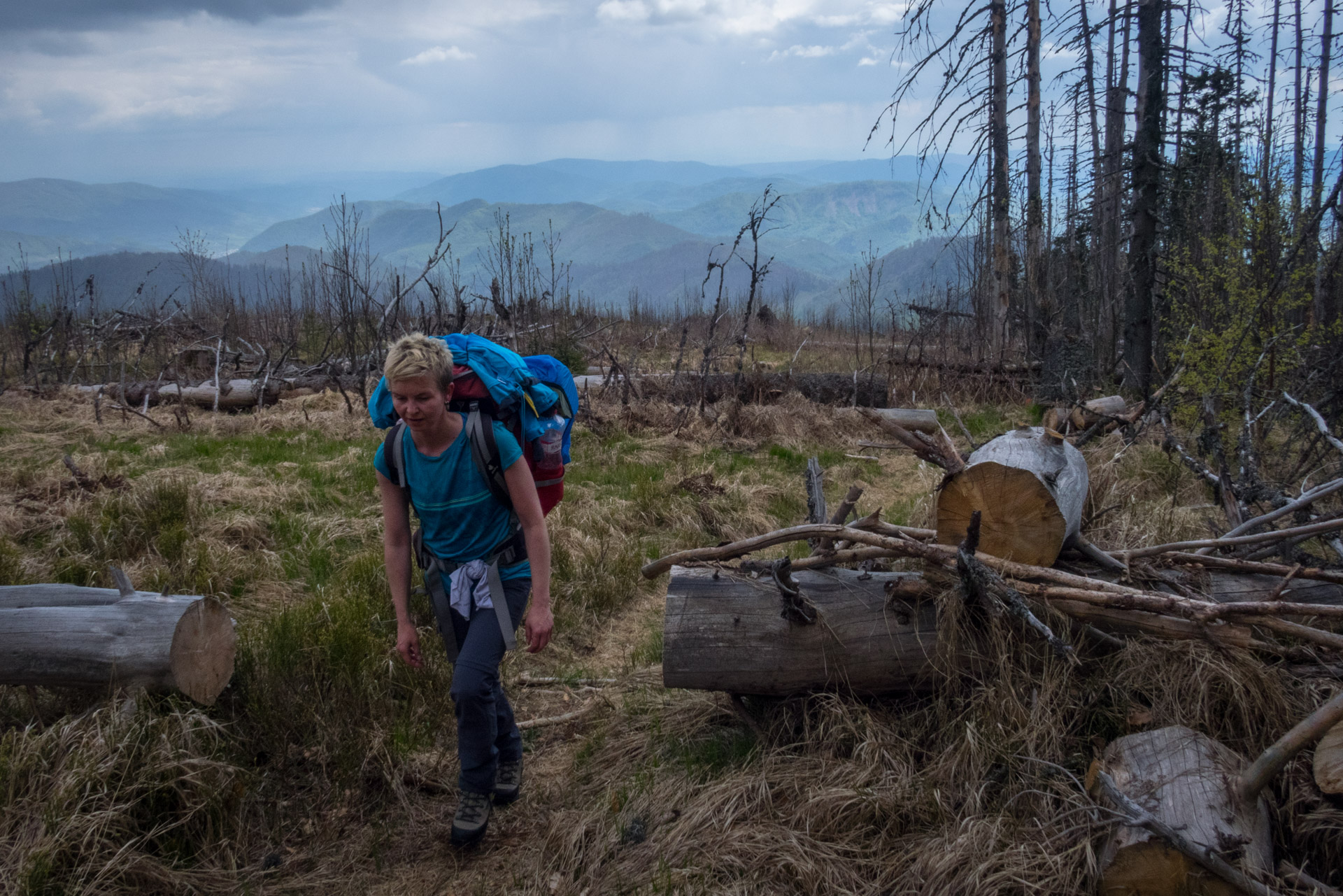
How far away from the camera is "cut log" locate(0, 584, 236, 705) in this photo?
2887 millimetres

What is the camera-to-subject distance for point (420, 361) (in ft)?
7.64

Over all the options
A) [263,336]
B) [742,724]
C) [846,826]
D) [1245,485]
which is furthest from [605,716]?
[263,336]

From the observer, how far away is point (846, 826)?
243cm

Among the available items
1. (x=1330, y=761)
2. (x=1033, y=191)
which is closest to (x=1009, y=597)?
(x=1330, y=761)

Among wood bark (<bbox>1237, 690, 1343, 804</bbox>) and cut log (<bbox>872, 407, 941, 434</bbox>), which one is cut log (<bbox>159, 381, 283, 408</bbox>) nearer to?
cut log (<bbox>872, 407, 941, 434</bbox>)

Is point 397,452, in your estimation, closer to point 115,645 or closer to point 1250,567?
point 115,645

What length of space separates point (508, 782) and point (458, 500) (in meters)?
1.18

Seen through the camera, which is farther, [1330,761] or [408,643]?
[408,643]

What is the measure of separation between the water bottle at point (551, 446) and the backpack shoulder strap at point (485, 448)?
0.76 feet

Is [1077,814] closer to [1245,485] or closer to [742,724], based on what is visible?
[742,724]

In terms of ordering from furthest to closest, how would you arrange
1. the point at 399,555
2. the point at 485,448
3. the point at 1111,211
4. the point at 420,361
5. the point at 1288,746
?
the point at 1111,211 < the point at 399,555 < the point at 485,448 < the point at 420,361 < the point at 1288,746

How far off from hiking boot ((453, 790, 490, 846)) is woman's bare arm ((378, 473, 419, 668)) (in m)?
0.52

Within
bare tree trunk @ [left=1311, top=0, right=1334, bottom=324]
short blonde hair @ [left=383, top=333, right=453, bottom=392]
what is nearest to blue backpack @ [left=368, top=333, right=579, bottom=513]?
short blonde hair @ [left=383, top=333, right=453, bottom=392]

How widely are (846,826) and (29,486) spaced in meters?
6.80
